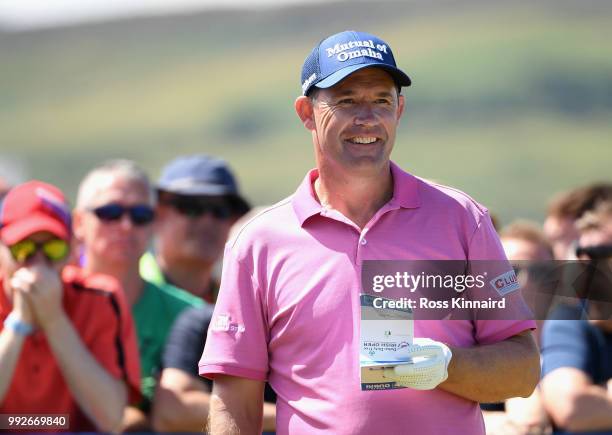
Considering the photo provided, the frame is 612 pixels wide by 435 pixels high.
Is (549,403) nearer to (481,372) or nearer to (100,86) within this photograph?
(481,372)

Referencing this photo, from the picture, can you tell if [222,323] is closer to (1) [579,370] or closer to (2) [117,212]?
(1) [579,370]

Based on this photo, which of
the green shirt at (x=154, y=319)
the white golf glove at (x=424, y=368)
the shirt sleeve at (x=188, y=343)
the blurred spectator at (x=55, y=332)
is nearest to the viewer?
the white golf glove at (x=424, y=368)

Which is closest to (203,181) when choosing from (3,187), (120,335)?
(120,335)

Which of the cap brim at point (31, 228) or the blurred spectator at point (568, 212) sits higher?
the blurred spectator at point (568, 212)

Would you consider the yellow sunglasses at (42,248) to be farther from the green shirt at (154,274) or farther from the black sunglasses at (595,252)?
the black sunglasses at (595,252)

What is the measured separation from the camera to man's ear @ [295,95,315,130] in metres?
3.55

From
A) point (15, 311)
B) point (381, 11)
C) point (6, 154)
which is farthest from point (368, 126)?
point (381, 11)

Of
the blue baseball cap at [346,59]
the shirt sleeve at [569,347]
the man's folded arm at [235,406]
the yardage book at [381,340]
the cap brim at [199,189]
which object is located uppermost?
the cap brim at [199,189]

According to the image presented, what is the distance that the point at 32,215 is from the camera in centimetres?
483

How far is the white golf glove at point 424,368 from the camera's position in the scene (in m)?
3.12

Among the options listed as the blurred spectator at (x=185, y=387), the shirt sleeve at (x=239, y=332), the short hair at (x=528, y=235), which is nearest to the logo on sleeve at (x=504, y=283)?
the shirt sleeve at (x=239, y=332)

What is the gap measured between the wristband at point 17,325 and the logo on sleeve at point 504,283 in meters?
2.16

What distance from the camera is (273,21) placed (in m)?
30.2

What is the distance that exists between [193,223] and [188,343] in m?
1.35
